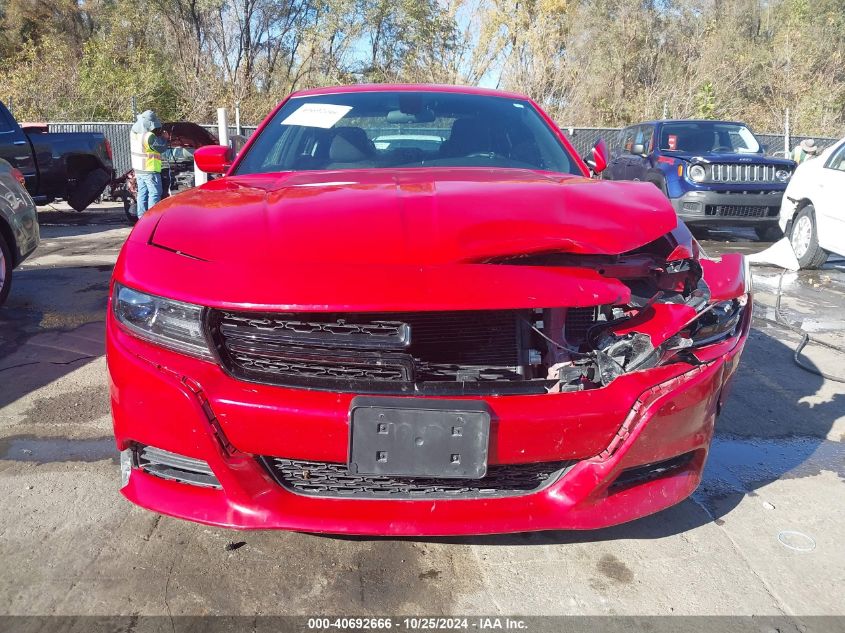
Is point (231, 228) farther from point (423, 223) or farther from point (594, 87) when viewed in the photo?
point (594, 87)

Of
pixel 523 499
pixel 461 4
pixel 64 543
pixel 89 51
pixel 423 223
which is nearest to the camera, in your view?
pixel 523 499

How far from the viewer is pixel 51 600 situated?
2.02m

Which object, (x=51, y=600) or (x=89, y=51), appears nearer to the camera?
(x=51, y=600)

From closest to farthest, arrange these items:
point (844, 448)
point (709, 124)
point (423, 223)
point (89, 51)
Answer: point (423, 223)
point (844, 448)
point (709, 124)
point (89, 51)

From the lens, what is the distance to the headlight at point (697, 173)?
9008 millimetres

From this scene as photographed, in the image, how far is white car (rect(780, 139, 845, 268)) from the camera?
6832 millimetres

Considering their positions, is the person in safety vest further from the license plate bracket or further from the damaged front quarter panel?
the license plate bracket

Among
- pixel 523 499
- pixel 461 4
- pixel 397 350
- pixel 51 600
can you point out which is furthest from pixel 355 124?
pixel 461 4

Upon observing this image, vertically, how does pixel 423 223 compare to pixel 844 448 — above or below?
above

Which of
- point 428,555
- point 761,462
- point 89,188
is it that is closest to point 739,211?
point 761,462

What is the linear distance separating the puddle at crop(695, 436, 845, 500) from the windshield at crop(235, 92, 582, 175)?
4.72 feet

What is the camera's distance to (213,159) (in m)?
3.42

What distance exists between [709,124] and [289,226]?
390 inches

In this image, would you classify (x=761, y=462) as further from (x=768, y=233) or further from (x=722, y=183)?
(x=768, y=233)
